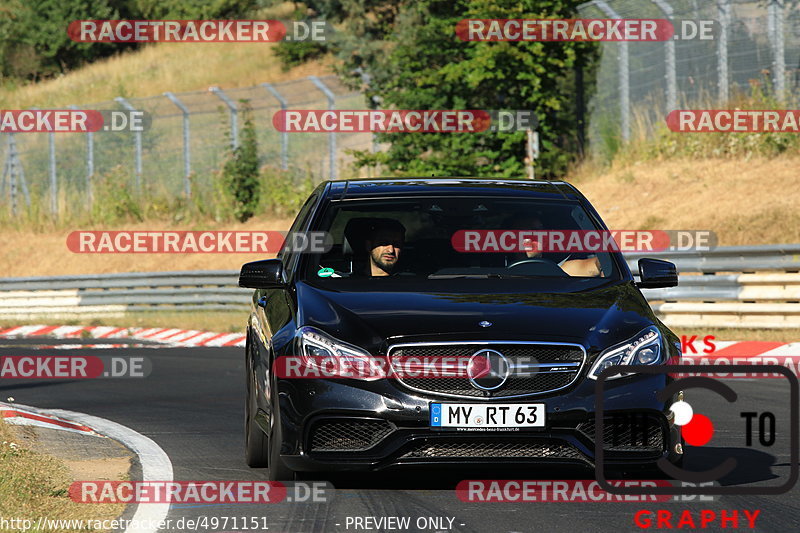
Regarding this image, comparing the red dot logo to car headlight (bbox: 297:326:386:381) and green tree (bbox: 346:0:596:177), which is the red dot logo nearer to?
car headlight (bbox: 297:326:386:381)

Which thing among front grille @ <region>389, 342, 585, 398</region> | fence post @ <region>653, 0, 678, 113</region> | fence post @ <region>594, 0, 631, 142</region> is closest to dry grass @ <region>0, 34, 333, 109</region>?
fence post @ <region>594, 0, 631, 142</region>

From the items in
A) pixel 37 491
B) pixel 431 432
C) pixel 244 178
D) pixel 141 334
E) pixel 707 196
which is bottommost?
pixel 141 334

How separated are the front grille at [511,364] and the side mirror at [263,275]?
153cm

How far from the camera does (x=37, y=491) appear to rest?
789 centimetres

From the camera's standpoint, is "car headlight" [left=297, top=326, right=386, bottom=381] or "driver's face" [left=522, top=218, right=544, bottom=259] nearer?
"car headlight" [left=297, top=326, right=386, bottom=381]

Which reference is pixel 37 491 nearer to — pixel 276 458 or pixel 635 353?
pixel 276 458

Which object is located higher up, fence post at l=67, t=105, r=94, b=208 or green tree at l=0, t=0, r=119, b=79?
green tree at l=0, t=0, r=119, b=79

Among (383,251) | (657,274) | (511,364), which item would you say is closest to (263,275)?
(383,251)

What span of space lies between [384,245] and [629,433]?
6.86 ft

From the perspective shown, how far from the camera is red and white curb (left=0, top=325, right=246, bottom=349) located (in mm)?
23125

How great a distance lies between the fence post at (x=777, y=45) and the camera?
24.5 metres

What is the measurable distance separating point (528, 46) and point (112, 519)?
73.1 feet

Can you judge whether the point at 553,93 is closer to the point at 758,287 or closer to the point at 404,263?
the point at 758,287

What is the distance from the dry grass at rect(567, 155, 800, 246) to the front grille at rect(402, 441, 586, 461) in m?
15.2
